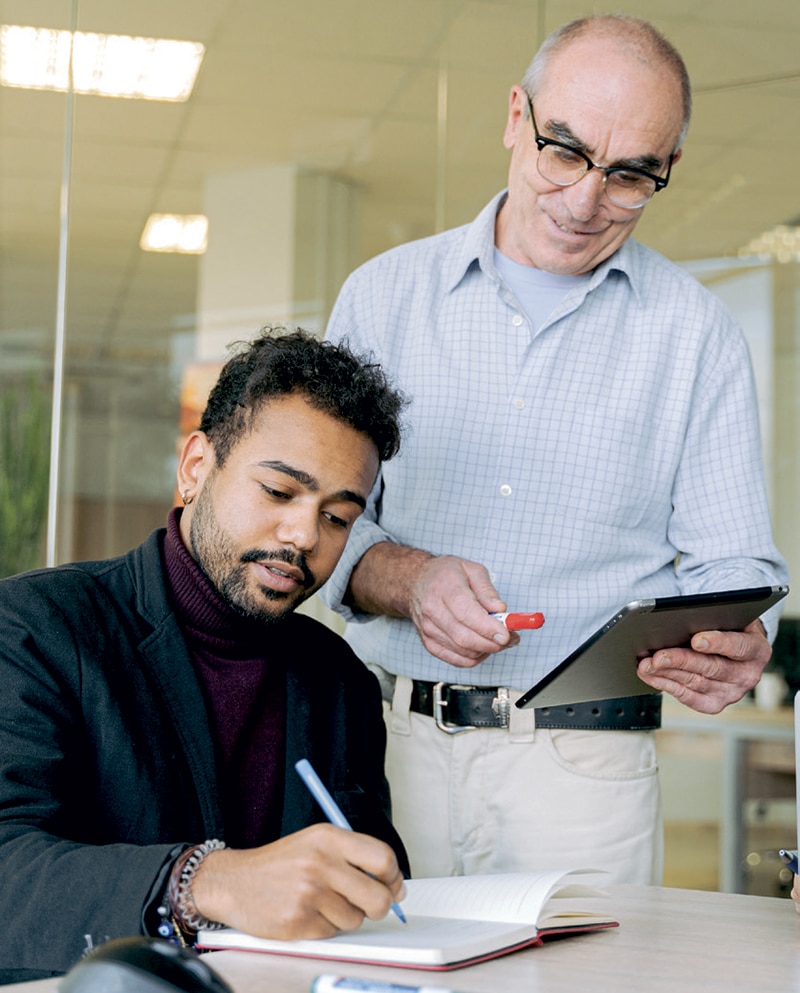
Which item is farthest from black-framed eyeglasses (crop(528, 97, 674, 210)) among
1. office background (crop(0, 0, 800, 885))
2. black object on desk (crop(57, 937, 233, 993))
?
office background (crop(0, 0, 800, 885))

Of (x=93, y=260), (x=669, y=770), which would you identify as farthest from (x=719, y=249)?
(x=93, y=260)

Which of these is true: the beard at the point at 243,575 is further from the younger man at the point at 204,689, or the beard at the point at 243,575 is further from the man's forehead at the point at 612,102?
the man's forehead at the point at 612,102

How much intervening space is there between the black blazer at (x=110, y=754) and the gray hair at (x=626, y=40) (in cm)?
92

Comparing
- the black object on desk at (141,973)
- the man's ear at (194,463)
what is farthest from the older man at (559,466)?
the black object on desk at (141,973)

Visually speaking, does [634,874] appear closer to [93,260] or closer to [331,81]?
[93,260]

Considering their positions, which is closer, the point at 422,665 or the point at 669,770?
the point at 422,665

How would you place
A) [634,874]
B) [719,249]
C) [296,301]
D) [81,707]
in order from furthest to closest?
[719,249] → [296,301] → [634,874] → [81,707]

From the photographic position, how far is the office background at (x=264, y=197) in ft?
13.3

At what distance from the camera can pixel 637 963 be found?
3.98ft

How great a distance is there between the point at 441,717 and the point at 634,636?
0.50 m

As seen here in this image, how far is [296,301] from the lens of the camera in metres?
4.45

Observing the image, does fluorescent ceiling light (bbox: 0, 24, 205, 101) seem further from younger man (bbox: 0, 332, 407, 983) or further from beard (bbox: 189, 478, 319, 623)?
beard (bbox: 189, 478, 319, 623)

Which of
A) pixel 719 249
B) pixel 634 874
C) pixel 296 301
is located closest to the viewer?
pixel 634 874

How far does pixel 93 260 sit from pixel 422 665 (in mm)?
2527
